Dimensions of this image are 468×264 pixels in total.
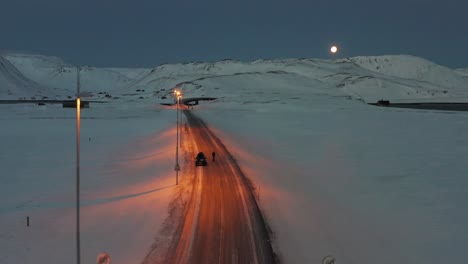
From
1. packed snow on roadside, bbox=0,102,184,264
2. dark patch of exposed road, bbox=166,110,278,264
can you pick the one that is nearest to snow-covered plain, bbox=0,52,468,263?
packed snow on roadside, bbox=0,102,184,264

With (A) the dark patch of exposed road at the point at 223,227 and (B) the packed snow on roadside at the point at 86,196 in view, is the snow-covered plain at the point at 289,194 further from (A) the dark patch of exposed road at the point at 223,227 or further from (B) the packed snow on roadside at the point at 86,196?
(A) the dark patch of exposed road at the point at 223,227

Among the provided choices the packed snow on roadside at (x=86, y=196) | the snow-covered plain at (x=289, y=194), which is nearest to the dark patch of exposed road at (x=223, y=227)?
the snow-covered plain at (x=289, y=194)

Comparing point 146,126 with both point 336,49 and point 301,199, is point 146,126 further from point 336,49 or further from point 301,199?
point 336,49

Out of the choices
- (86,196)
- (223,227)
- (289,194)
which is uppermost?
(289,194)

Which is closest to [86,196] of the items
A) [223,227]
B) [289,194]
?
[223,227]

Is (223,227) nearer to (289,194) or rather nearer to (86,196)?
(289,194)

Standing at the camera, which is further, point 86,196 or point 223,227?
point 86,196

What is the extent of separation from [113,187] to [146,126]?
57.1 metres

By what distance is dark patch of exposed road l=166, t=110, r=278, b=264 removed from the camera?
1975cm

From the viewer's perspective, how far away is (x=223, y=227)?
23562 millimetres

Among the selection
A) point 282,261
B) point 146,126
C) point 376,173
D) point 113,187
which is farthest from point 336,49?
point 146,126

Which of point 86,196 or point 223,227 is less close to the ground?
point 223,227

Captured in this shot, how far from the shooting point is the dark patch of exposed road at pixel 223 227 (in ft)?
64.8

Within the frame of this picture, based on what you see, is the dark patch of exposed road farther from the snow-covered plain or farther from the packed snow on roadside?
the packed snow on roadside
